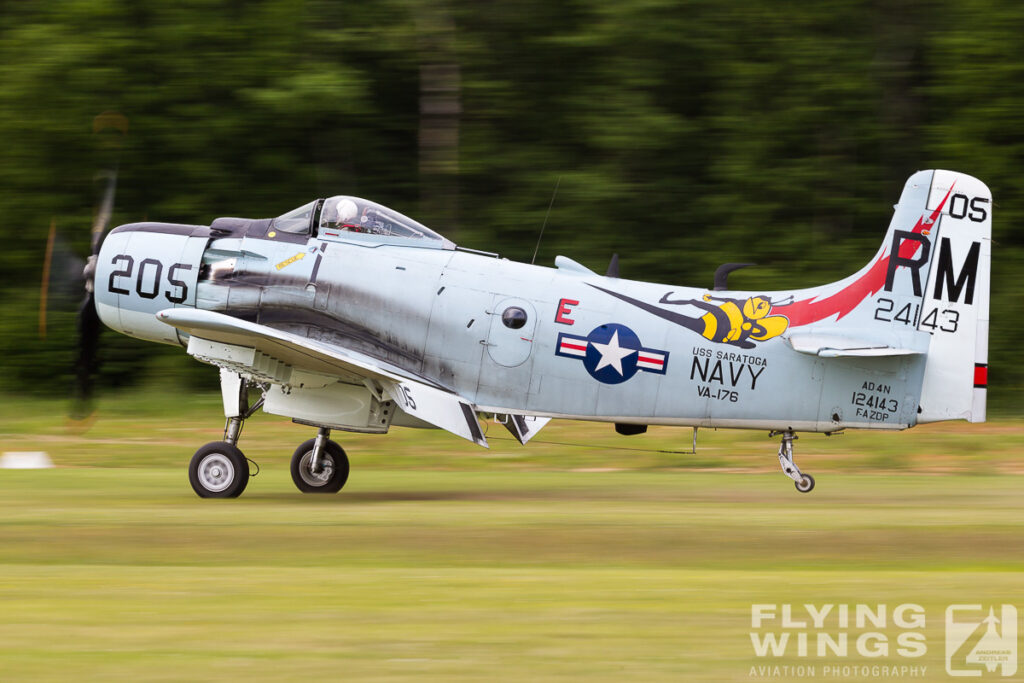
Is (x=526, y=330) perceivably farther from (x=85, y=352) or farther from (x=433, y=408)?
(x=85, y=352)

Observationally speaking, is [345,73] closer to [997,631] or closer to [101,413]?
[101,413]

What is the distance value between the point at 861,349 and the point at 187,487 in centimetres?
708

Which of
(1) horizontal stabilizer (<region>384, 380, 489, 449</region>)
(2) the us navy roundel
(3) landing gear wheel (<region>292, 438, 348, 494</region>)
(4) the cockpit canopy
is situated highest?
(4) the cockpit canopy

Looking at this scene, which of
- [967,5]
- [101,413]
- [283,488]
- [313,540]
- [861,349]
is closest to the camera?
[313,540]

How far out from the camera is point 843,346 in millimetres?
11805

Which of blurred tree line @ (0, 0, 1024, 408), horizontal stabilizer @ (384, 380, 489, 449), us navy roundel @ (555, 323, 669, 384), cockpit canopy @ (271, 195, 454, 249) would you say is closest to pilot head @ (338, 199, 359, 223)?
cockpit canopy @ (271, 195, 454, 249)

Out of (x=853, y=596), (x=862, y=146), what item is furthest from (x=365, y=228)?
(x=862, y=146)

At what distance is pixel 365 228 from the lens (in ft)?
41.7

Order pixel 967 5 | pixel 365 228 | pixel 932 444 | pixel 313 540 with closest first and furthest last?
pixel 313 540
pixel 365 228
pixel 932 444
pixel 967 5

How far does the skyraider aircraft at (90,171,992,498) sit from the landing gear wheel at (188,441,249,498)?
2cm

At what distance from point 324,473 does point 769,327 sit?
16.0 feet

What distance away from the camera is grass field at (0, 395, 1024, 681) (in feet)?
19.2

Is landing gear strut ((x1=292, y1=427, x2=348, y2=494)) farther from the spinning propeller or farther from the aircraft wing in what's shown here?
the spinning propeller

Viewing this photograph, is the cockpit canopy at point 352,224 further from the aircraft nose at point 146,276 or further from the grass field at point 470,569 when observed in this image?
the grass field at point 470,569
